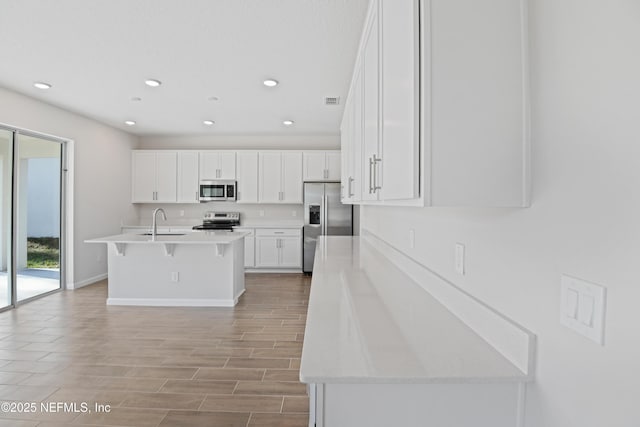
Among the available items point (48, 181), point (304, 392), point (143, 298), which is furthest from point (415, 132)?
point (48, 181)

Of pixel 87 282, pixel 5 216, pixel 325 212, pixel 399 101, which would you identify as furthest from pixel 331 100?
pixel 87 282

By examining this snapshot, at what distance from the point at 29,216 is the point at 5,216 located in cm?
38

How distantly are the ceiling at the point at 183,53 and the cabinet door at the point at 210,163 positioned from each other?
5.16ft

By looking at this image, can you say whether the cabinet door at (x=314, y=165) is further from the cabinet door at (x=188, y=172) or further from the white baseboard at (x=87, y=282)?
the white baseboard at (x=87, y=282)

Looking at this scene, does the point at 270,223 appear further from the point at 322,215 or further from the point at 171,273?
the point at 171,273

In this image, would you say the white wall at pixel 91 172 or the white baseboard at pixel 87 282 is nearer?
the white wall at pixel 91 172

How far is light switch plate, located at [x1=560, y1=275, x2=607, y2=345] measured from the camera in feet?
2.45

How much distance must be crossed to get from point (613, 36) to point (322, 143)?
6479 mm

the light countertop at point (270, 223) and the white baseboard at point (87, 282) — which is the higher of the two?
the light countertop at point (270, 223)

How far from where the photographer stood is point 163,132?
677 centimetres

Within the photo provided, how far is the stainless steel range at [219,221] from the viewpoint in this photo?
659 centimetres

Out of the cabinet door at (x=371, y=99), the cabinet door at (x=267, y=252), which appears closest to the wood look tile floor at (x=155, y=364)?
the cabinet door at (x=371, y=99)

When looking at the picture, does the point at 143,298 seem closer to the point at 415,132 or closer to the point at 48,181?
the point at 48,181

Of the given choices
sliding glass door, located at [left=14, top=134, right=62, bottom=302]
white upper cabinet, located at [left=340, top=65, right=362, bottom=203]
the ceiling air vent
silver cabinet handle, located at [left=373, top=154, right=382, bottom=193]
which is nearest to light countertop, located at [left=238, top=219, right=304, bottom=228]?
the ceiling air vent
